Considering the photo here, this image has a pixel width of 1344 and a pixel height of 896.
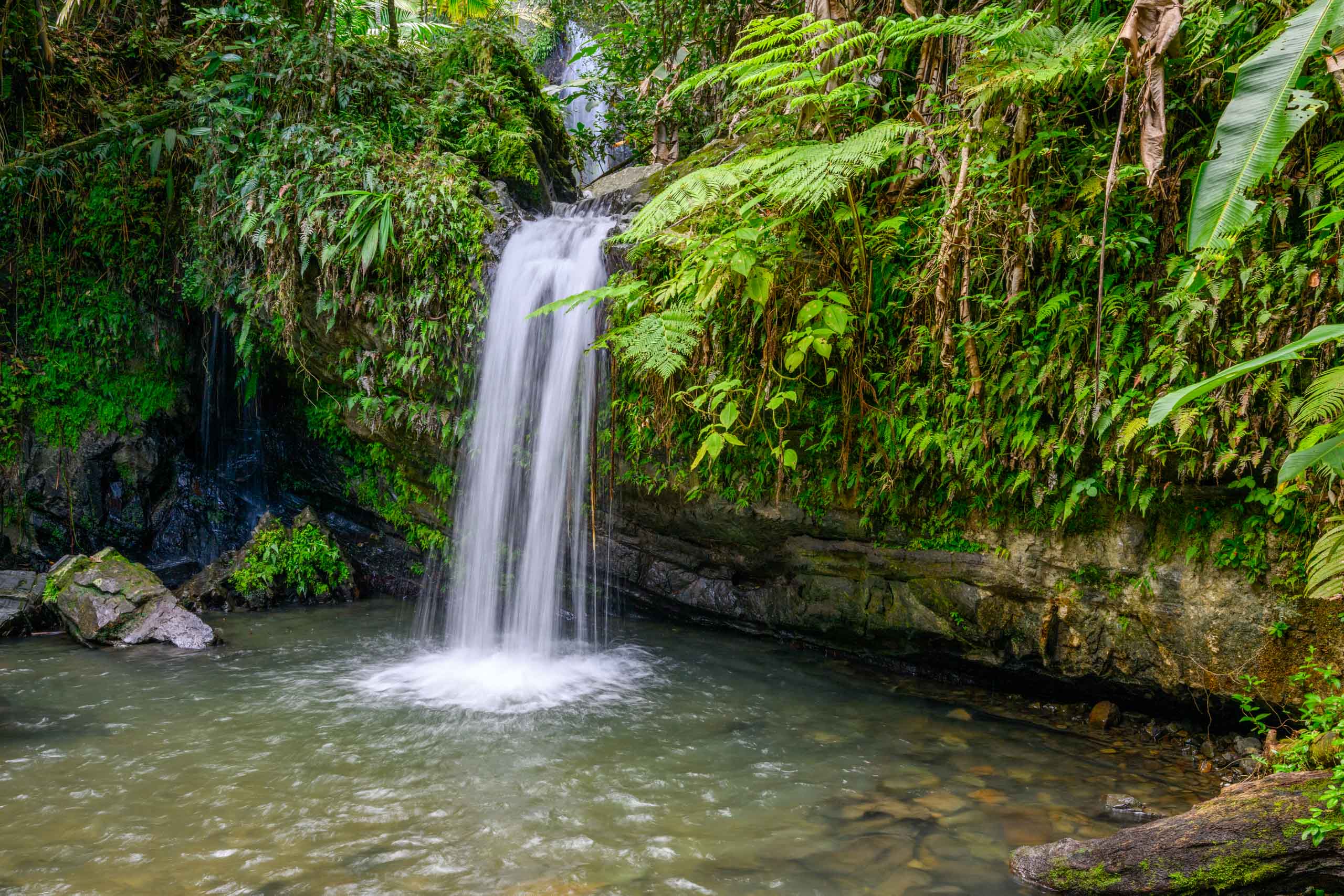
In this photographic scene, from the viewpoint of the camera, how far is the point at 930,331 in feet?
15.6

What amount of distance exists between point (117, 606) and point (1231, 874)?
7.41 meters

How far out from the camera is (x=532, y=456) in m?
6.38

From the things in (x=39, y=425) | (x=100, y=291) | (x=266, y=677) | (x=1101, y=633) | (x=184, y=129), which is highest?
(x=184, y=129)

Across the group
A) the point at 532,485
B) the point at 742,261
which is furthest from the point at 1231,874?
the point at 532,485

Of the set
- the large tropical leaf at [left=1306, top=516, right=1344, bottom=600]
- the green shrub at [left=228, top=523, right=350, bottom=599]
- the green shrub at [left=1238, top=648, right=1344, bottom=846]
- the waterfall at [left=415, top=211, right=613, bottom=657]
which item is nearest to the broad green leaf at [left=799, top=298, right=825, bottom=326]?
the waterfall at [left=415, top=211, right=613, bottom=657]

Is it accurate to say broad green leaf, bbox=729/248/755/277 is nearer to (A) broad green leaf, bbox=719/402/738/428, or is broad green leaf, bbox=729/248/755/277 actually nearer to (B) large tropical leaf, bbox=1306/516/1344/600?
(A) broad green leaf, bbox=719/402/738/428

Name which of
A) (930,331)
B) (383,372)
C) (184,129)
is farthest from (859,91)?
(184,129)

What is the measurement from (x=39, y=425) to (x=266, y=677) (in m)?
4.42

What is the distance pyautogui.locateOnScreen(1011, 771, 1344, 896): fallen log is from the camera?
107 inches

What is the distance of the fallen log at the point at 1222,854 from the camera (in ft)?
8.93

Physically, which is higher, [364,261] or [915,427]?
[364,261]

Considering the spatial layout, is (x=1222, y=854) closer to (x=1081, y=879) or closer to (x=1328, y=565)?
(x=1081, y=879)

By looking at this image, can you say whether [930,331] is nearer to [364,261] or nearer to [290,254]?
[364,261]

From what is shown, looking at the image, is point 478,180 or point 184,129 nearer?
point 478,180
